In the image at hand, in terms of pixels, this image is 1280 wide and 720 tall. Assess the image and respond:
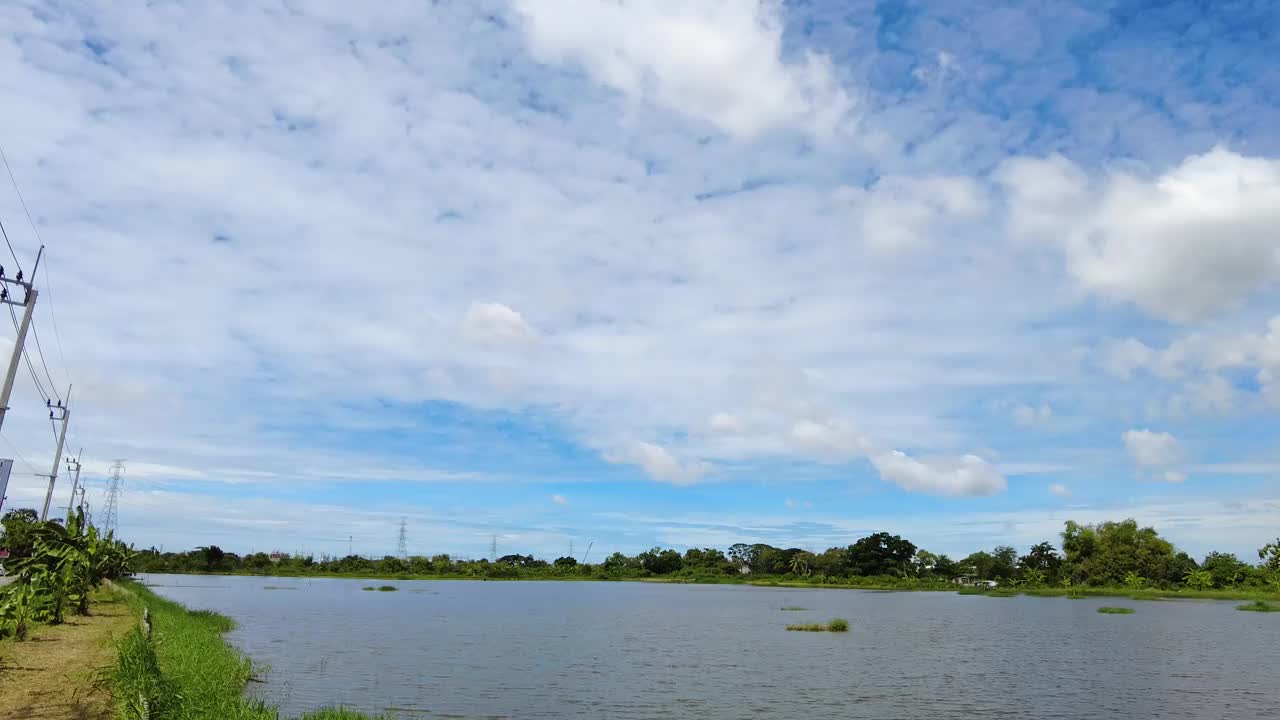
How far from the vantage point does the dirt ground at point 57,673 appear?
18.0 meters

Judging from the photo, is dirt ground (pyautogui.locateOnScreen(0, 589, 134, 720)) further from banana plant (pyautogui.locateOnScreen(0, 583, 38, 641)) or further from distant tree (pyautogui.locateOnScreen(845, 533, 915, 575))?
distant tree (pyautogui.locateOnScreen(845, 533, 915, 575))

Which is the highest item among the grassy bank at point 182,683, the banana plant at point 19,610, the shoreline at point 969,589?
the banana plant at point 19,610

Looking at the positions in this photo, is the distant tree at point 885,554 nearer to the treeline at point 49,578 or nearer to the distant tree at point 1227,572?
the distant tree at point 1227,572

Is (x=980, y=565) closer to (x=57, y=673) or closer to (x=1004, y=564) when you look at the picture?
(x=1004, y=564)

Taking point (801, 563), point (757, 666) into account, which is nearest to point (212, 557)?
point (801, 563)

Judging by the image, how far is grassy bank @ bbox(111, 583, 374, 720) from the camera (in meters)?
16.8

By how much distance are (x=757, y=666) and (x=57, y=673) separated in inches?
1133

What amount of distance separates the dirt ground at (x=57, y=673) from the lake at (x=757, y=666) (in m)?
5.88

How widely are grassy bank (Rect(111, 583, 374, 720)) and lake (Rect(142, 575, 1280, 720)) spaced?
240cm

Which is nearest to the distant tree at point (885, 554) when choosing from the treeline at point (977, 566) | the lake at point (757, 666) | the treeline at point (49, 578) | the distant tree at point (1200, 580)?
the treeline at point (977, 566)

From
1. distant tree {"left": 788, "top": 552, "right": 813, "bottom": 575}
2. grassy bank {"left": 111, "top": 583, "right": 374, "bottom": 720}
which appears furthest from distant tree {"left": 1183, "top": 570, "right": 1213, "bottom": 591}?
grassy bank {"left": 111, "top": 583, "right": 374, "bottom": 720}

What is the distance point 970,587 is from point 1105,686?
422 ft

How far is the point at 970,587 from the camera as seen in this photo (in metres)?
154

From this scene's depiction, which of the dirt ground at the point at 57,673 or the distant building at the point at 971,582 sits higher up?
the dirt ground at the point at 57,673
